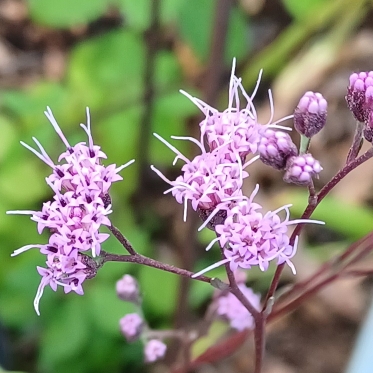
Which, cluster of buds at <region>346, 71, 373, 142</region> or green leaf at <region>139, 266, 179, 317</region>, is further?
green leaf at <region>139, 266, 179, 317</region>

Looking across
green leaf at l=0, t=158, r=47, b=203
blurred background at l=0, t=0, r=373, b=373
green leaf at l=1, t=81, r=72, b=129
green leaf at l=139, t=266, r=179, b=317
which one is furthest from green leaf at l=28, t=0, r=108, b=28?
green leaf at l=139, t=266, r=179, b=317

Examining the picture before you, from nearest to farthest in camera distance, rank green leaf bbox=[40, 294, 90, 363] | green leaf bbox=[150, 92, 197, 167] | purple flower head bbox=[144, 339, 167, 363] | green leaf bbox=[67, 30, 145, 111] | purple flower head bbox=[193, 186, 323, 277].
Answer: purple flower head bbox=[193, 186, 323, 277] < purple flower head bbox=[144, 339, 167, 363] < green leaf bbox=[40, 294, 90, 363] < green leaf bbox=[150, 92, 197, 167] < green leaf bbox=[67, 30, 145, 111]

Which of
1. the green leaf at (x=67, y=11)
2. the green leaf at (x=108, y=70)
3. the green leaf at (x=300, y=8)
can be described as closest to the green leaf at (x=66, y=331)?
the green leaf at (x=108, y=70)

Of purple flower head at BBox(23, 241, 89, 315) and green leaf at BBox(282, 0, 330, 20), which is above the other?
green leaf at BBox(282, 0, 330, 20)

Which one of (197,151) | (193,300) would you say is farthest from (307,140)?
(193,300)

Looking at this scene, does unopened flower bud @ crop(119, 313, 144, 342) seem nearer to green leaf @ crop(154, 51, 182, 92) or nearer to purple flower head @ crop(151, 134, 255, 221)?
purple flower head @ crop(151, 134, 255, 221)

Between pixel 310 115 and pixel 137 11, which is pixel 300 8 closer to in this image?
pixel 137 11

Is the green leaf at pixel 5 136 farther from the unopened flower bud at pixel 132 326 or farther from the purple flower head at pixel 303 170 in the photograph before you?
the purple flower head at pixel 303 170
